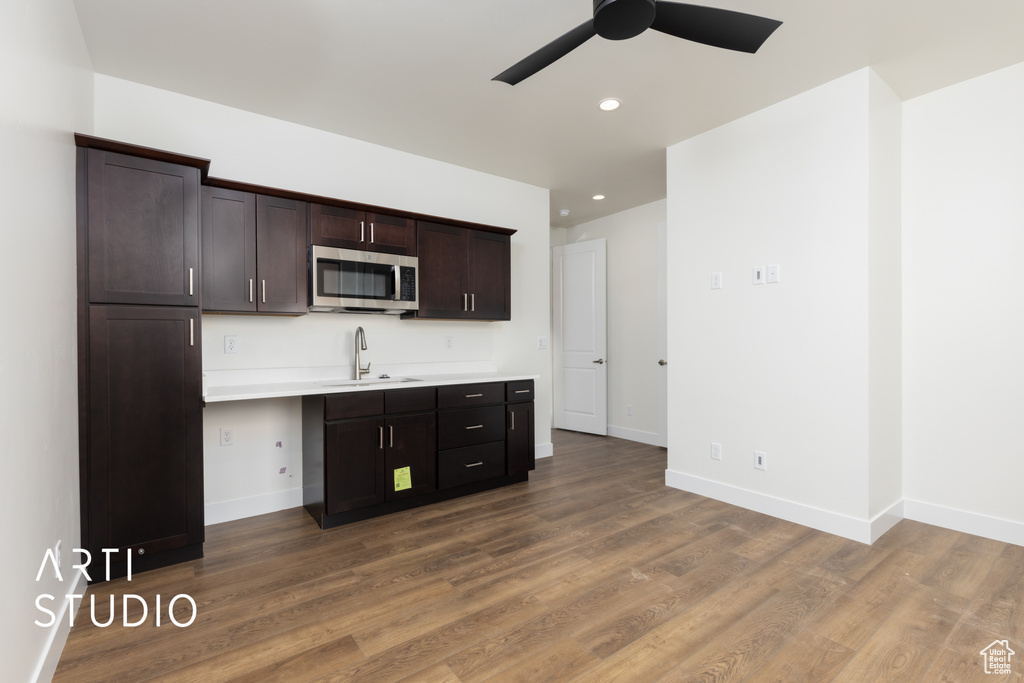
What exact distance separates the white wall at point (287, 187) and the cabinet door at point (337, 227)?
1.24 ft

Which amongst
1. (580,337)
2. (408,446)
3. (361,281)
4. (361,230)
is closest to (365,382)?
(408,446)

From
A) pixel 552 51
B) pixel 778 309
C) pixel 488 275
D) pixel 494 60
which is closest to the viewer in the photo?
pixel 552 51

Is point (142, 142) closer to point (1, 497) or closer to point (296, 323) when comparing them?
point (296, 323)

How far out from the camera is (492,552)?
2.73 meters

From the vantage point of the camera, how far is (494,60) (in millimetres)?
2730

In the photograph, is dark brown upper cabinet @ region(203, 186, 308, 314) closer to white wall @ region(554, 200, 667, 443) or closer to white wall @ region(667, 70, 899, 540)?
white wall @ region(667, 70, 899, 540)

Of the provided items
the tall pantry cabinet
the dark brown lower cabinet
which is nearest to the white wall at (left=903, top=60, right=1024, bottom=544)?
the dark brown lower cabinet

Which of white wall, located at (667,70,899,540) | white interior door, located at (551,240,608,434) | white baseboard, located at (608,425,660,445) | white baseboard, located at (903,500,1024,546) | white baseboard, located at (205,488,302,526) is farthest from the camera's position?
white interior door, located at (551,240,608,434)

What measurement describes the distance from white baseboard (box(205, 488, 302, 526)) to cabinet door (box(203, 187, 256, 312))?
127 cm

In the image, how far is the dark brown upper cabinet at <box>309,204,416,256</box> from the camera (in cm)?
328

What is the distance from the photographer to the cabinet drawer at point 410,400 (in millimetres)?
3312

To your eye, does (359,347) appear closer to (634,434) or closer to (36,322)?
(36,322)

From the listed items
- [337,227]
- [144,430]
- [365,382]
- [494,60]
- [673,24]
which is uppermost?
[494,60]

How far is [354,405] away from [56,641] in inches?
64.8
